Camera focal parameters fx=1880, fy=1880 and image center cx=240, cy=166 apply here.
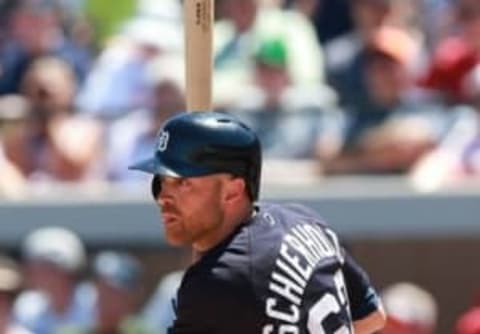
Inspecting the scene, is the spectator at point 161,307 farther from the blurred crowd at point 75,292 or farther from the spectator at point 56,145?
the spectator at point 56,145

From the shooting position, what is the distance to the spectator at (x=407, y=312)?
25.4 ft

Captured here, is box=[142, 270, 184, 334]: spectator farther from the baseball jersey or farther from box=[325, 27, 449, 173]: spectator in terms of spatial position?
the baseball jersey

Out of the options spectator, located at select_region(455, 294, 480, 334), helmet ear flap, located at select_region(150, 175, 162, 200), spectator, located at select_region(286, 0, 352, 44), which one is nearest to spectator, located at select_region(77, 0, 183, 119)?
spectator, located at select_region(286, 0, 352, 44)

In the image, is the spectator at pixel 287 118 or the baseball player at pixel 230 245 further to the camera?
the spectator at pixel 287 118

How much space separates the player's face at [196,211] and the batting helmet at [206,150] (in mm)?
27

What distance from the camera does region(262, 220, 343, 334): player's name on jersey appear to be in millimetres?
4336

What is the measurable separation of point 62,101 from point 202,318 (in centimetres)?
445

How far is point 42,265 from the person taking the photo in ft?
27.2

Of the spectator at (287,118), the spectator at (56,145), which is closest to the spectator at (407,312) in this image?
the spectator at (287,118)

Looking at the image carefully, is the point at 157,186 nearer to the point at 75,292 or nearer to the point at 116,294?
the point at 116,294

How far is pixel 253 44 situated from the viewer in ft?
29.6

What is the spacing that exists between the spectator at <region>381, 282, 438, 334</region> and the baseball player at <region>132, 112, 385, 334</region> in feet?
10.8

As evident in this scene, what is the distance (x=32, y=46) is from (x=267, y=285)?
4.98 metres

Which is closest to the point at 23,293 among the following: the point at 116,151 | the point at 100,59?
the point at 116,151
